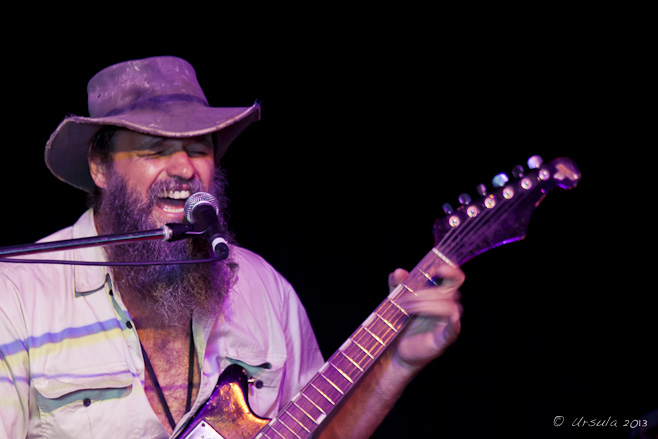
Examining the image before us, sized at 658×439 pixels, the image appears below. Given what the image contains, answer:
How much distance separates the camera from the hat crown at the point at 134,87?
8.44ft

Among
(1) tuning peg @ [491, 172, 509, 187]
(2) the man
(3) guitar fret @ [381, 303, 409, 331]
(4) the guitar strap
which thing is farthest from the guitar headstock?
(4) the guitar strap

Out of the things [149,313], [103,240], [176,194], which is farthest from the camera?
[149,313]

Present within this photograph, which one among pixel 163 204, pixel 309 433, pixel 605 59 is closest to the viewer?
pixel 309 433

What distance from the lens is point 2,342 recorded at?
7.14ft

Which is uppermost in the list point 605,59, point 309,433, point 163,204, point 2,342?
point 605,59

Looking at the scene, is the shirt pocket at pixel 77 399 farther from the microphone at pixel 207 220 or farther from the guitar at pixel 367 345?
the microphone at pixel 207 220

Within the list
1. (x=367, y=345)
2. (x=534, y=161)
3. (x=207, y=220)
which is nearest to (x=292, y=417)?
(x=367, y=345)

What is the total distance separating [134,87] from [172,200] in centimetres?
49

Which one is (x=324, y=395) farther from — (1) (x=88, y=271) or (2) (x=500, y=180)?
(1) (x=88, y=271)

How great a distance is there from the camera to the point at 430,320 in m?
2.24

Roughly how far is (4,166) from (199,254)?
1.47m

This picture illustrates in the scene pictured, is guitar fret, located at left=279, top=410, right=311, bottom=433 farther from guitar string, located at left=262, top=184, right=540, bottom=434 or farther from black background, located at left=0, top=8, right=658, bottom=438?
black background, located at left=0, top=8, right=658, bottom=438

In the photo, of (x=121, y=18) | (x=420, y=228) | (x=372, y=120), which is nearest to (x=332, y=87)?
(x=372, y=120)

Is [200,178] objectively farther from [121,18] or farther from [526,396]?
[526,396]
